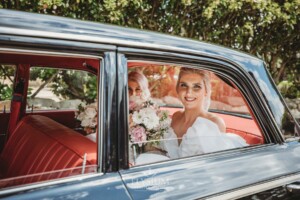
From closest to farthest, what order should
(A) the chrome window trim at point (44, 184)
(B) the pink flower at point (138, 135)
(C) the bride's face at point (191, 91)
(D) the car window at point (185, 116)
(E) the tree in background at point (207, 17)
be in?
(A) the chrome window trim at point (44, 184) < (B) the pink flower at point (138, 135) < (D) the car window at point (185, 116) < (C) the bride's face at point (191, 91) < (E) the tree in background at point (207, 17)

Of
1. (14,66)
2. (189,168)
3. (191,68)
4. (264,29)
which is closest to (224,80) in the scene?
(191,68)

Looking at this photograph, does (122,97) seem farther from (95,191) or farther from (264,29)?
(264,29)

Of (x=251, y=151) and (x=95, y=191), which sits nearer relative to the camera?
(x=95, y=191)

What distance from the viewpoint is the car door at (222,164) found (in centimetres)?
148

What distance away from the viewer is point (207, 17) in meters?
6.39

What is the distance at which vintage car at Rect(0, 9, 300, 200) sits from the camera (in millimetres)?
1339

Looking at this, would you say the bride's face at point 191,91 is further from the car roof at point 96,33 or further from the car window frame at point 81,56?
the car window frame at point 81,56

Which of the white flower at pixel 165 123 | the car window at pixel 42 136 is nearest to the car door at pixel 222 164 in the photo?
the car window at pixel 42 136

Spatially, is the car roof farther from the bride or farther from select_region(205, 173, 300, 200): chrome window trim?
select_region(205, 173, 300, 200): chrome window trim

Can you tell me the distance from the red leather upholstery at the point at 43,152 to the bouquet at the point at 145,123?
23 cm

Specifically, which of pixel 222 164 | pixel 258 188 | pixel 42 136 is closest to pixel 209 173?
pixel 222 164

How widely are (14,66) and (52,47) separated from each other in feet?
6.27

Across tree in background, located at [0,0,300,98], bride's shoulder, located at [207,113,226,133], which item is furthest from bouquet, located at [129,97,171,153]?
tree in background, located at [0,0,300,98]

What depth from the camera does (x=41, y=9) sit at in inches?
214
